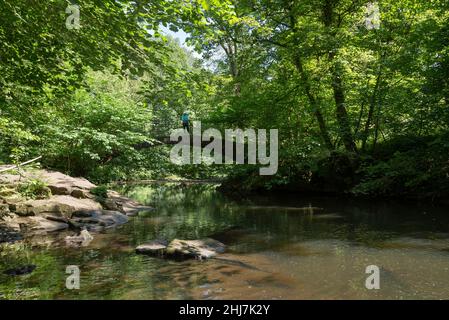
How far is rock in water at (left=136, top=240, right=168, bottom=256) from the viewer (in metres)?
8.05

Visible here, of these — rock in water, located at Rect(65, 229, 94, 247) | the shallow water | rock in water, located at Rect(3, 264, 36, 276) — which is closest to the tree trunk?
the shallow water

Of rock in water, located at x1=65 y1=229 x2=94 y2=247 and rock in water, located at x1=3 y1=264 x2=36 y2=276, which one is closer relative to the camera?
rock in water, located at x1=3 y1=264 x2=36 y2=276

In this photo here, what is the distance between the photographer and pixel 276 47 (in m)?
18.8

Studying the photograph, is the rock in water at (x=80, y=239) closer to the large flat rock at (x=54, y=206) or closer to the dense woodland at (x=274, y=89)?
the large flat rock at (x=54, y=206)

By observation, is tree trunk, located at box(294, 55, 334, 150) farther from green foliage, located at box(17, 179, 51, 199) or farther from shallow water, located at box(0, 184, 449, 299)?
green foliage, located at box(17, 179, 51, 199)

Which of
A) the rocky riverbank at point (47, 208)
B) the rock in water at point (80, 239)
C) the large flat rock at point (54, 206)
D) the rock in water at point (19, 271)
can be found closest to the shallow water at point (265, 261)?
the rock in water at point (19, 271)

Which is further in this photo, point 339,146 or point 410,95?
point 339,146

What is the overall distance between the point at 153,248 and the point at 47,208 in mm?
5291

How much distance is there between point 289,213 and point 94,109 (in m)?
11.5

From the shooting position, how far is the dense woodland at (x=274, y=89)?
6.48 metres

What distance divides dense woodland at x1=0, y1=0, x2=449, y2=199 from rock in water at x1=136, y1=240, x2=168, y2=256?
9.96 feet

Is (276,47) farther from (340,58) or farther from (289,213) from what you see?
(289,213)

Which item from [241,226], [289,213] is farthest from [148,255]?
[289,213]

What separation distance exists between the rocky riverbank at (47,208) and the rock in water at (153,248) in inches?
124
